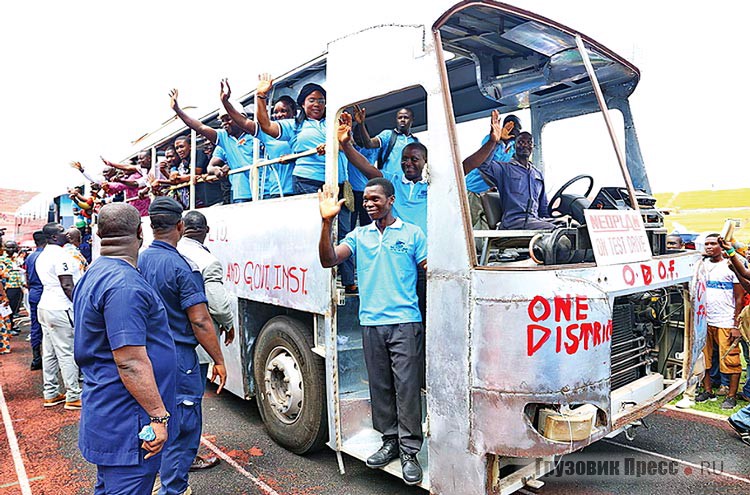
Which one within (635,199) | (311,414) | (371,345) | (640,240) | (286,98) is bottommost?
(311,414)

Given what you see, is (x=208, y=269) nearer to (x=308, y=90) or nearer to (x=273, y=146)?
(x=273, y=146)

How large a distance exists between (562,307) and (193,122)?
4.28 metres

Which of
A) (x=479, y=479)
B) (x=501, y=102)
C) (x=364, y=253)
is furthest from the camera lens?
(x=501, y=102)

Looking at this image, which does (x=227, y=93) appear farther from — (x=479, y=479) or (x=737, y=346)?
(x=737, y=346)

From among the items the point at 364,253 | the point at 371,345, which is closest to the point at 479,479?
the point at 371,345

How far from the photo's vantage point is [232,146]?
207 inches

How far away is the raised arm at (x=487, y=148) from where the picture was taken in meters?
3.71

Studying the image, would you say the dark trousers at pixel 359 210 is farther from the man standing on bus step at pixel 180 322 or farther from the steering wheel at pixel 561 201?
the steering wheel at pixel 561 201

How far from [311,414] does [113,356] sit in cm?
190

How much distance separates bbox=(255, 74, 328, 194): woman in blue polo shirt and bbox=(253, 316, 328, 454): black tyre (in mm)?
1131

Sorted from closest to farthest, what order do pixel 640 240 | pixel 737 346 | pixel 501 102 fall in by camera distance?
pixel 640 240 → pixel 501 102 → pixel 737 346

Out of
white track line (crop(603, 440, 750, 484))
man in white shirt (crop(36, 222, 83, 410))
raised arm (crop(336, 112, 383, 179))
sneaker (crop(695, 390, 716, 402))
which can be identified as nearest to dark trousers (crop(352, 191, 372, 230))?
raised arm (crop(336, 112, 383, 179))

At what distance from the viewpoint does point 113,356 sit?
2.36 metres

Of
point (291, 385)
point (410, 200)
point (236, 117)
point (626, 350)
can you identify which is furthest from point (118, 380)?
point (626, 350)
